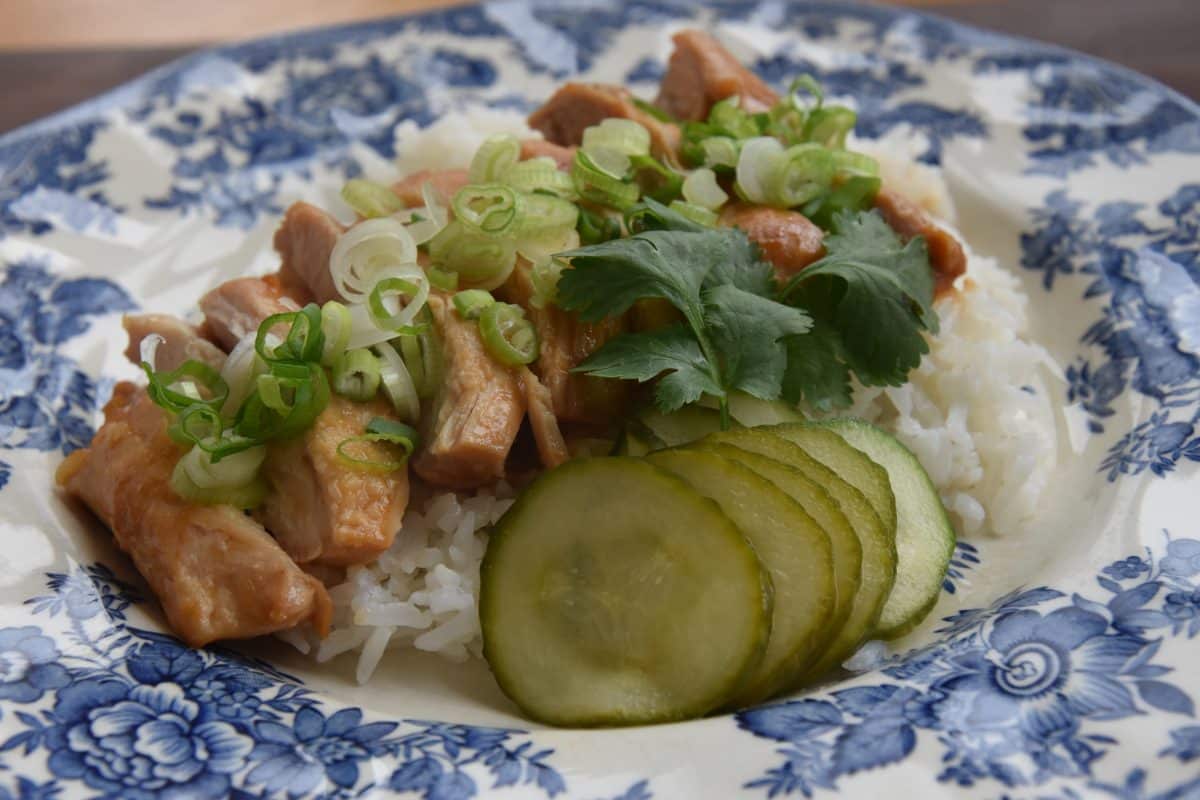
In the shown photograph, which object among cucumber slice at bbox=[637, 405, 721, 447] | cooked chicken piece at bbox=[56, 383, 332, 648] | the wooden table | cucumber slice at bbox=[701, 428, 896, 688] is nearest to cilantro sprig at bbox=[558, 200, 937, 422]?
cucumber slice at bbox=[637, 405, 721, 447]

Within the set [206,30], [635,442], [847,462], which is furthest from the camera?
[206,30]

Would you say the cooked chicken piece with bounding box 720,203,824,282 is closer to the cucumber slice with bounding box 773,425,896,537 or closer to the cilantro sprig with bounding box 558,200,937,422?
the cilantro sprig with bounding box 558,200,937,422

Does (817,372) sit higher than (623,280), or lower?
lower

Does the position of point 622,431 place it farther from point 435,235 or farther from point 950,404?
point 950,404

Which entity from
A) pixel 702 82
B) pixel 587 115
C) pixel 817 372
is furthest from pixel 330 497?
pixel 702 82

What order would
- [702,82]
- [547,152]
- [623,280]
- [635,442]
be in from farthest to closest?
[702,82], [547,152], [635,442], [623,280]

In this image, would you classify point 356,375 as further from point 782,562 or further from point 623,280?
point 782,562

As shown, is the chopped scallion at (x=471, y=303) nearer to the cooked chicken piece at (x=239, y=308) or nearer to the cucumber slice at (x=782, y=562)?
the cooked chicken piece at (x=239, y=308)
